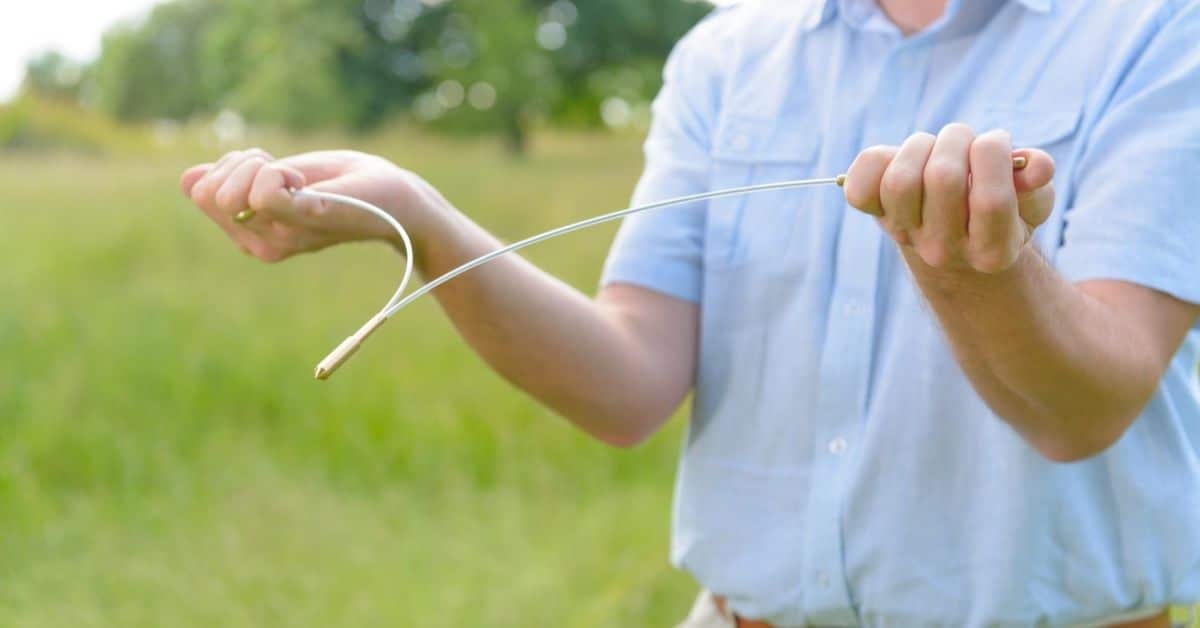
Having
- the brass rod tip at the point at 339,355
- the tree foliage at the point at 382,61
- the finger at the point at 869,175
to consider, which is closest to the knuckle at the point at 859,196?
the finger at the point at 869,175

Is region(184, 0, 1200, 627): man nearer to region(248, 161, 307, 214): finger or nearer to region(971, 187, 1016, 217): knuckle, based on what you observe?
region(248, 161, 307, 214): finger

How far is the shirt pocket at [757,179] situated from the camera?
148 cm

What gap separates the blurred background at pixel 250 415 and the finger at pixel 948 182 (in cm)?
234

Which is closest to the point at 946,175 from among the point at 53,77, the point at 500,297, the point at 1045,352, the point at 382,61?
the point at 1045,352

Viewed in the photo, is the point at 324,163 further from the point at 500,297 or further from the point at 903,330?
the point at 903,330

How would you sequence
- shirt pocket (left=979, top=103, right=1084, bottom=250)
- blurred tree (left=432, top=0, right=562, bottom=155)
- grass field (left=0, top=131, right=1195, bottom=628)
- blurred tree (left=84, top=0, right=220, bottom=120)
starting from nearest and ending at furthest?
shirt pocket (left=979, top=103, right=1084, bottom=250)
grass field (left=0, top=131, right=1195, bottom=628)
blurred tree (left=84, top=0, right=220, bottom=120)
blurred tree (left=432, top=0, right=562, bottom=155)

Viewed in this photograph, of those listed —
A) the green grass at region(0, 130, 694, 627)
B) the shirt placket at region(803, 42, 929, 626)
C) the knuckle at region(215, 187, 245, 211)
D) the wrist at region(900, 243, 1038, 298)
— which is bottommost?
the green grass at region(0, 130, 694, 627)

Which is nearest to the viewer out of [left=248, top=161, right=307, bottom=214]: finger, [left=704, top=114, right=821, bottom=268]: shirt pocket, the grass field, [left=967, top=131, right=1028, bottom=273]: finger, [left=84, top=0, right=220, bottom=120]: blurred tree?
[left=967, top=131, right=1028, bottom=273]: finger

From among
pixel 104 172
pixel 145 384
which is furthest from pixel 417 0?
pixel 145 384

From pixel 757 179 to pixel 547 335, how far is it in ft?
0.96

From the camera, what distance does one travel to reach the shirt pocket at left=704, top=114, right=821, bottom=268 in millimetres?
1483

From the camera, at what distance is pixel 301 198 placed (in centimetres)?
121

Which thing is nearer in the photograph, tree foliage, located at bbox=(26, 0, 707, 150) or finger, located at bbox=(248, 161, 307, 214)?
finger, located at bbox=(248, 161, 307, 214)

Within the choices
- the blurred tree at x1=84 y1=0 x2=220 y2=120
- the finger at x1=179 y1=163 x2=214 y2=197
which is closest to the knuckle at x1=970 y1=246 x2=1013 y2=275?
the finger at x1=179 y1=163 x2=214 y2=197
